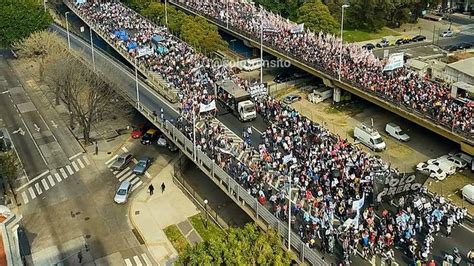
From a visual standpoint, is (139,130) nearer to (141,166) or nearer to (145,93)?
(145,93)

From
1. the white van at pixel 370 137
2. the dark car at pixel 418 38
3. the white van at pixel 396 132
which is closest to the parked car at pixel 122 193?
the white van at pixel 370 137

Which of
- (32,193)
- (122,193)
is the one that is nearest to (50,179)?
(32,193)

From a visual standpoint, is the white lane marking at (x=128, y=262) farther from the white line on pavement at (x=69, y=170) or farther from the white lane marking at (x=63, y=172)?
the white line on pavement at (x=69, y=170)

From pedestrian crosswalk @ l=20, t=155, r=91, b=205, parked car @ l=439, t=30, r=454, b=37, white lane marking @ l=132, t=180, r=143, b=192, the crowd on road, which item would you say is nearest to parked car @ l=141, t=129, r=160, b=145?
pedestrian crosswalk @ l=20, t=155, r=91, b=205

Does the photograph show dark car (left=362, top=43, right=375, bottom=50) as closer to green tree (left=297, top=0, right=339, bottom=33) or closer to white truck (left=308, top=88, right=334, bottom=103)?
green tree (left=297, top=0, right=339, bottom=33)

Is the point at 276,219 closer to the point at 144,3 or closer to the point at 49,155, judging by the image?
the point at 49,155
